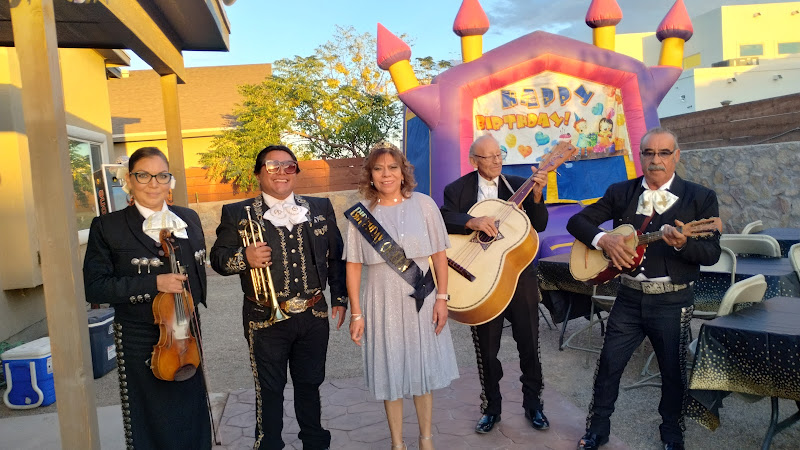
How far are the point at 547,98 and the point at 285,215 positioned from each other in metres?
6.57

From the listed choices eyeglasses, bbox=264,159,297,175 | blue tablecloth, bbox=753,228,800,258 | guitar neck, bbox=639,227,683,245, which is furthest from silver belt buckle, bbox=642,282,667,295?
blue tablecloth, bbox=753,228,800,258

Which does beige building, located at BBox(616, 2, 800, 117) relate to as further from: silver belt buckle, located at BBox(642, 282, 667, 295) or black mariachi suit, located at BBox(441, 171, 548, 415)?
silver belt buckle, located at BBox(642, 282, 667, 295)

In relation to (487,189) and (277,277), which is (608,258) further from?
(277,277)

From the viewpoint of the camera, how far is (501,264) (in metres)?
3.58

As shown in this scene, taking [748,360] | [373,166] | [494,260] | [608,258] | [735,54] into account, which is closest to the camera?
[748,360]

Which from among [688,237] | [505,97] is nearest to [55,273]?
[688,237]

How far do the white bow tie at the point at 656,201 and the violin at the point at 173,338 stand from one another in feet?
8.63

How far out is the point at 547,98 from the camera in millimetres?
8750

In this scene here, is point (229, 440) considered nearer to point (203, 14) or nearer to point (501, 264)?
point (501, 264)

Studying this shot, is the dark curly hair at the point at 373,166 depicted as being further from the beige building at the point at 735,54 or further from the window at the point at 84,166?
the beige building at the point at 735,54

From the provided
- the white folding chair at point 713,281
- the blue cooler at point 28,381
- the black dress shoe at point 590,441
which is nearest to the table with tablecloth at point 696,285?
the white folding chair at point 713,281

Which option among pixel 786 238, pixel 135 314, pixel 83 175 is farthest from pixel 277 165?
pixel 83 175

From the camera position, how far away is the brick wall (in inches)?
635

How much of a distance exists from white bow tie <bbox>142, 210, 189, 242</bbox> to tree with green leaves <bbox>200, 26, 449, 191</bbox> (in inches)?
532
